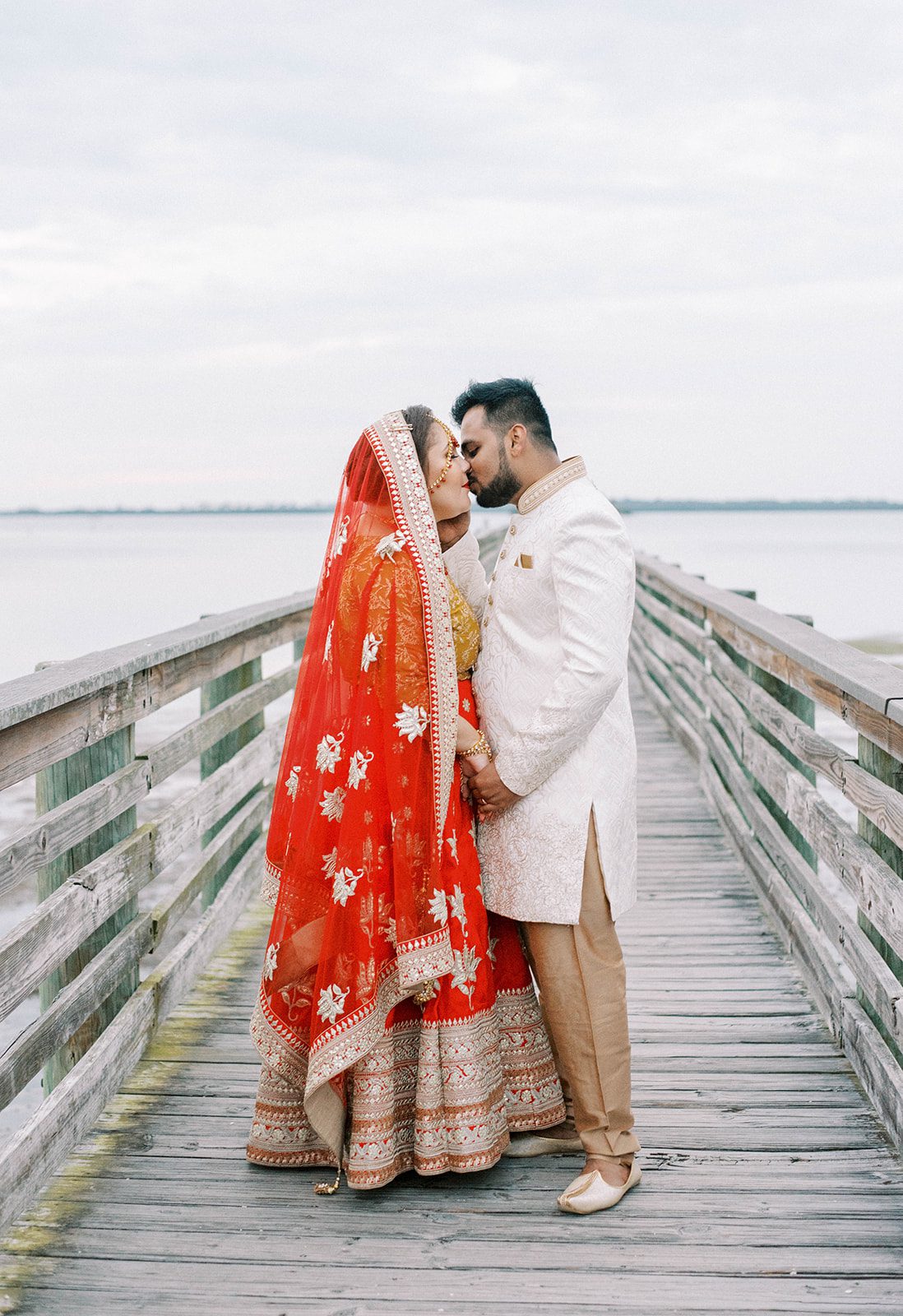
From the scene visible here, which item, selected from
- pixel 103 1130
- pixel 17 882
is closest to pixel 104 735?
pixel 17 882

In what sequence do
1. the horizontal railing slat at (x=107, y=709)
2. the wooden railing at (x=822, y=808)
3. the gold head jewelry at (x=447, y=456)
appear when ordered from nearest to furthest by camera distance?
the horizontal railing slat at (x=107, y=709), the gold head jewelry at (x=447, y=456), the wooden railing at (x=822, y=808)

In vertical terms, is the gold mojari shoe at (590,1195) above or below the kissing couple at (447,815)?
below

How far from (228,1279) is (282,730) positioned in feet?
9.80

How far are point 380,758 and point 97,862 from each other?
800 millimetres

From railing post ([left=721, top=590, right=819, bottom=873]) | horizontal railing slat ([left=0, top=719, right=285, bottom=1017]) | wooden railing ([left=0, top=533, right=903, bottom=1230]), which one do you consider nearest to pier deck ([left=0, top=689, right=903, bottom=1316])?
wooden railing ([left=0, top=533, right=903, bottom=1230])

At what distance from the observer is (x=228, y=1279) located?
221cm

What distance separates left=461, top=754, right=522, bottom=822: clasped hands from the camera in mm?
2516

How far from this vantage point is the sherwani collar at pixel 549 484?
2.53 m

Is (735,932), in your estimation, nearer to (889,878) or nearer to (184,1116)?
(889,878)

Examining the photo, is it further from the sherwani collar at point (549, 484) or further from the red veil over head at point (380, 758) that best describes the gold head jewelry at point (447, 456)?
the sherwani collar at point (549, 484)

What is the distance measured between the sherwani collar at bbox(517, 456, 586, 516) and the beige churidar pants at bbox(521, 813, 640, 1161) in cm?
65

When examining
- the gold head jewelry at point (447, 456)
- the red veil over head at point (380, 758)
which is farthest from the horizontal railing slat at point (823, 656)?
the gold head jewelry at point (447, 456)

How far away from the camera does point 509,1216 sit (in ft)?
8.00

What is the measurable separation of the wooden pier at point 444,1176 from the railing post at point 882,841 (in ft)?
0.04
